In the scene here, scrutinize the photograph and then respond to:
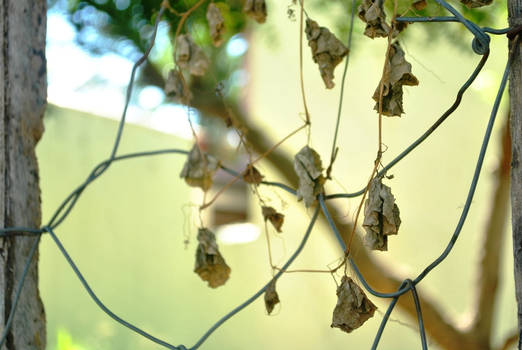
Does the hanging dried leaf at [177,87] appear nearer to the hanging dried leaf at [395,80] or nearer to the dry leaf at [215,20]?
Answer: the dry leaf at [215,20]

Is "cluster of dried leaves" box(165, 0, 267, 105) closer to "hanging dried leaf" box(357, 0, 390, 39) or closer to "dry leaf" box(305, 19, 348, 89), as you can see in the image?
"dry leaf" box(305, 19, 348, 89)

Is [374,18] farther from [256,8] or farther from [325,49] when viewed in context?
[256,8]

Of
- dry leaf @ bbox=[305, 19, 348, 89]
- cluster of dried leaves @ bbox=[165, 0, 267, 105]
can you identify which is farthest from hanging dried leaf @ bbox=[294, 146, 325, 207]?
cluster of dried leaves @ bbox=[165, 0, 267, 105]

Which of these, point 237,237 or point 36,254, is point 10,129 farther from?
point 237,237

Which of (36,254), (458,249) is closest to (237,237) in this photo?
(458,249)

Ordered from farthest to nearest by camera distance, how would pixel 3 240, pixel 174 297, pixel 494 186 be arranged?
pixel 174 297, pixel 494 186, pixel 3 240
